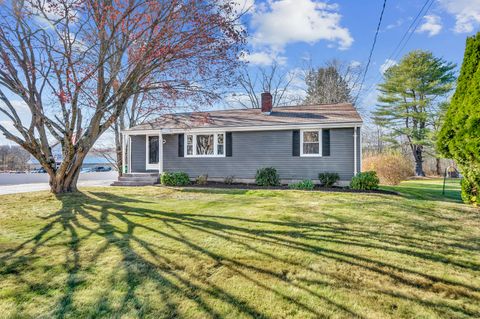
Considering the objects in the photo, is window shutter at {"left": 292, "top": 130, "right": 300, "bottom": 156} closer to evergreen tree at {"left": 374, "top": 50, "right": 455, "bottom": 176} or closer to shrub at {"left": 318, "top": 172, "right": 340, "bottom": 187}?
shrub at {"left": 318, "top": 172, "right": 340, "bottom": 187}

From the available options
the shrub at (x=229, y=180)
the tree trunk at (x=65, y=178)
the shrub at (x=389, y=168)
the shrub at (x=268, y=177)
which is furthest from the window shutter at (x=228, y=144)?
the shrub at (x=389, y=168)

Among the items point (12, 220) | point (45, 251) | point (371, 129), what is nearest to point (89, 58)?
point (12, 220)

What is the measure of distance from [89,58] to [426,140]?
24.7m

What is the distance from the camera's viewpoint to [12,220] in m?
5.18

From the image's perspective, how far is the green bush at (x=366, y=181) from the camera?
972cm

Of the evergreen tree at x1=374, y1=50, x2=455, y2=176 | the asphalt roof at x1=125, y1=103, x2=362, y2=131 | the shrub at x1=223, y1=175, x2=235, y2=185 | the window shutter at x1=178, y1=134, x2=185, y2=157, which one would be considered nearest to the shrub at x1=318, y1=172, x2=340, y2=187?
the asphalt roof at x1=125, y1=103, x2=362, y2=131

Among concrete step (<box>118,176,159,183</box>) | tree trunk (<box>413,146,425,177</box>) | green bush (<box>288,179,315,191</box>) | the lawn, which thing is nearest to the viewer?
the lawn

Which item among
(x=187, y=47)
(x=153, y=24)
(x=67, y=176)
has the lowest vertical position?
(x=67, y=176)

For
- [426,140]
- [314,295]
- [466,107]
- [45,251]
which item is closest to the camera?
[314,295]

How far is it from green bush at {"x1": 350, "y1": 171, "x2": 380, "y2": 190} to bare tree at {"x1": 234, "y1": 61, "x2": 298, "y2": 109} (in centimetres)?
1760

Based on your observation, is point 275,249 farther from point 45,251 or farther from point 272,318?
point 45,251

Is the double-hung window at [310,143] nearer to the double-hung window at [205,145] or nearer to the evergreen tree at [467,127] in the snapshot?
the double-hung window at [205,145]

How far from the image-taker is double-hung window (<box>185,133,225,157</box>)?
1290cm

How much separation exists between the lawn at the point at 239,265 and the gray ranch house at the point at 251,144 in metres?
5.78
